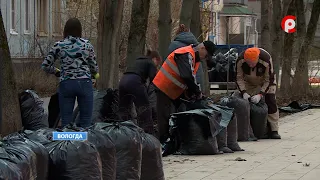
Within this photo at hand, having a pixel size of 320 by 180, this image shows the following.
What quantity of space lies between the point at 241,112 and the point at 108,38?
2595 millimetres

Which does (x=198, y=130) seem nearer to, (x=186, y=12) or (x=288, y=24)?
(x=186, y=12)

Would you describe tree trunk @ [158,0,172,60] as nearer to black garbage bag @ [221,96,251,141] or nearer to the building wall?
black garbage bag @ [221,96,251,141]

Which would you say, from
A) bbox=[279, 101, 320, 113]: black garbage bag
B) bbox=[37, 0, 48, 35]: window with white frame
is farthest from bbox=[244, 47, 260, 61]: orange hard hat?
bbox=[37, 0, 48, 35]: window with white frame

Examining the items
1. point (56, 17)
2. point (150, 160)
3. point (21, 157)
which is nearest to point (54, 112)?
point (150, 160)

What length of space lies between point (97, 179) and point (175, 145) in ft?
17.5

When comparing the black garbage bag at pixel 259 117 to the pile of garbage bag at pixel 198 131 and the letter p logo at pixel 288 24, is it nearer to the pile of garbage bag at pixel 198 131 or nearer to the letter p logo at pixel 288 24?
the pile of garbage bag at pixel 198 131

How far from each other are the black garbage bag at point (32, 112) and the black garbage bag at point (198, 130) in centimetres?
177

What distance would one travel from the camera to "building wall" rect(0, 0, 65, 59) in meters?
28.9

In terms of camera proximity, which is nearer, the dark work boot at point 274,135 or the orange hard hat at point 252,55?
the orange hard hat at point 252,55

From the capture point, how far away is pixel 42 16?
3791 centimetres

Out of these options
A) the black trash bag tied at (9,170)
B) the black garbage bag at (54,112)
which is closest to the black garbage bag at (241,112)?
the black garbage bag at (54,112)

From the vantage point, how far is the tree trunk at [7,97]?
37.7 ft

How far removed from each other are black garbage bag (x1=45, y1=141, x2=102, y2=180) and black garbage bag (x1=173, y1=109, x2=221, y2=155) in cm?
508

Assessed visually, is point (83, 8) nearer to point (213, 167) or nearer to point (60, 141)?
point (213, 167)
